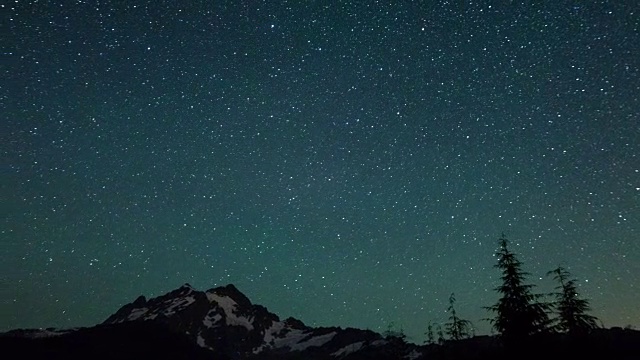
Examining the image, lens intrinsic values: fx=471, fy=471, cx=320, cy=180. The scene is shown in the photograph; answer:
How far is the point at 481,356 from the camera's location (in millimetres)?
31484

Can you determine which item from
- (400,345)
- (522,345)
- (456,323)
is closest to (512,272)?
(522,345)

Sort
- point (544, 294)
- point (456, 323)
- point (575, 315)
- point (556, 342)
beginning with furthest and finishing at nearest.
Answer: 1. point (456, 323)
2. point (575, 315)
3. point (544, 294)
4. point (556, 342)

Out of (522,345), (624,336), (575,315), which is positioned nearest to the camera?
(522,345)

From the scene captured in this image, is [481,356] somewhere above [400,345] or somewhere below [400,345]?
below

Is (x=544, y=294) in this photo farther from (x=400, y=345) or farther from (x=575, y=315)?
(x=400, y=345)

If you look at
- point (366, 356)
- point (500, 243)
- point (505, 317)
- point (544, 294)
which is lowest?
point (505, 317)

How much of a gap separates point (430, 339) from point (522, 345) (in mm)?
26308

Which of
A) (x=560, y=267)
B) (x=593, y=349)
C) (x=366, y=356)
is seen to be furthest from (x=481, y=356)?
(x=366, y=356)

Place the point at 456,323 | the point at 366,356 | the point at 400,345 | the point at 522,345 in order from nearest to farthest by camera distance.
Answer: the point at 522,345 < the point at 456,323 < the point at 400,345 < the point at 366,356

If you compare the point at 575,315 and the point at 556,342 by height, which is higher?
the point at 575,315

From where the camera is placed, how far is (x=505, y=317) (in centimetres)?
2855

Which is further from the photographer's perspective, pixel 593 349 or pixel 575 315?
pixel 575 315

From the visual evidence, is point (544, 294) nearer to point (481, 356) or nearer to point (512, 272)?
point (512, 272)

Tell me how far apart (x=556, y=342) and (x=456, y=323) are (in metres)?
13.9
